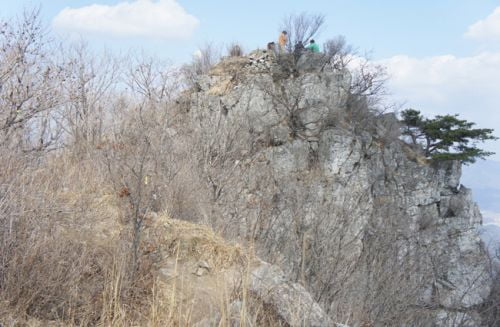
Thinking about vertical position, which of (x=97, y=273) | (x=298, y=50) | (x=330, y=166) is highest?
(x=298, y=50)

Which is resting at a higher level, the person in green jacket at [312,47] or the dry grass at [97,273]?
the person in green jacket at [312,47]

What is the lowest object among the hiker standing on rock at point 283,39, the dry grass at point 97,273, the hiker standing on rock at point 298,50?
the dry grass at point 97,273

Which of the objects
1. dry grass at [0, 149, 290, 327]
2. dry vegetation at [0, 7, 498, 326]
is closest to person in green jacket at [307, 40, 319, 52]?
dry vegetation at [0, 7, 498, 326]

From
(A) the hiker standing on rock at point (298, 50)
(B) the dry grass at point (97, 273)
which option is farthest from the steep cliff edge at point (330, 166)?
(B) the dry grass at point (97, 273)

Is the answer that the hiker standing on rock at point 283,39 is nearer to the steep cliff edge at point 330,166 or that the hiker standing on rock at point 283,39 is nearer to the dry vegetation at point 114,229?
the steep cliff edge at point 330,166

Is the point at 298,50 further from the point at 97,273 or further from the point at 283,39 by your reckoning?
the point at 97,273

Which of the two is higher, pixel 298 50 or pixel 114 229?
pixel 298 50

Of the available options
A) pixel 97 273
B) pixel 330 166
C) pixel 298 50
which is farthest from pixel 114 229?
pixel 298 50

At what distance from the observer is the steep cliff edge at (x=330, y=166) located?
1598 cm

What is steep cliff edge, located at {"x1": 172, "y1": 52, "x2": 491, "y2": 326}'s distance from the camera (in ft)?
52.4

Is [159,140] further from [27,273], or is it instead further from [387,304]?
[27,273]

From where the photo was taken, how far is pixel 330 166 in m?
19.5

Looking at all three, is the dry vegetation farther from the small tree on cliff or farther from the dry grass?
the small tree on cliff

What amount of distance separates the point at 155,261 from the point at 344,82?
1784 centimetres
